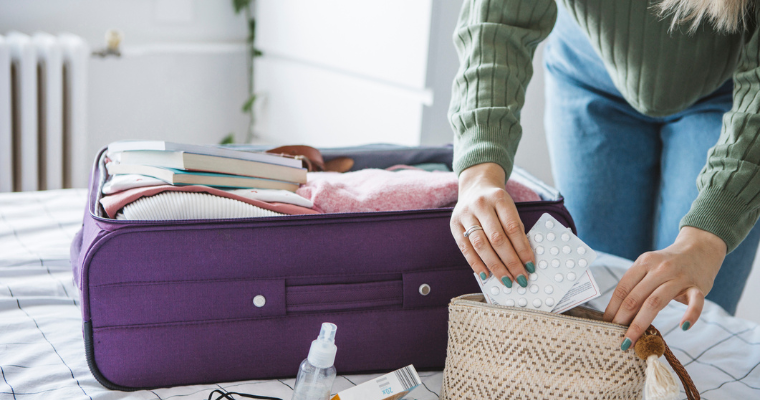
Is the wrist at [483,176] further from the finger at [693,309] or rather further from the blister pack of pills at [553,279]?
the finger at [693,309]

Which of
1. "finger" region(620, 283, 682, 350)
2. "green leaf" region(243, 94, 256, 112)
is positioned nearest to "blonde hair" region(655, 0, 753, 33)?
"finger" region(620, 283, 682, 350)

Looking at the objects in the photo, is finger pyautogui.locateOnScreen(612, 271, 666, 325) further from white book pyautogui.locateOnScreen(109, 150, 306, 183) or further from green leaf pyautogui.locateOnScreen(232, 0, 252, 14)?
green leaf pyautogui.locateOnScreen(232, 0, 252, 14)

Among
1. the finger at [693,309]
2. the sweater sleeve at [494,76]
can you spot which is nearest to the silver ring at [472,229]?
the sweater sleeve at [494,76]

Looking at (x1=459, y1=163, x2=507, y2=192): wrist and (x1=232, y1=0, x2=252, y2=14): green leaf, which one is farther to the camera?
(x1=232, y1=0, x2=252, y2=14): green leaf

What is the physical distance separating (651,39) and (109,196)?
0.85 meters

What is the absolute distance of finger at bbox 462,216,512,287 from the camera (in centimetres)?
66

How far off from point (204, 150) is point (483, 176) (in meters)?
0.40

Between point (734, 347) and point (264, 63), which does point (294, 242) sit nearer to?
point (734, 347)

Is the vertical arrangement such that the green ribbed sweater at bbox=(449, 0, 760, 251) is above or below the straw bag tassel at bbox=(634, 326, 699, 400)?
above

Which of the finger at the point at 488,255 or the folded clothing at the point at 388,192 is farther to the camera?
the folded clothing at the point at 388,192

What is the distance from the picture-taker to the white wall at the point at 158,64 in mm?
2207

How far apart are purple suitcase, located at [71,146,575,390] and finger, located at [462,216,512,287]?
0.46 ft

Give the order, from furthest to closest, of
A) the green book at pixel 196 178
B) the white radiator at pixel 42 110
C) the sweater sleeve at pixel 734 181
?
the white radiator at pixel 42 110 → the green book at pixel 196 178 → the sweater sleeve at pixel 734 181

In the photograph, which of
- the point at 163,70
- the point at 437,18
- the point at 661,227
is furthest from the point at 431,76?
the point at 163,70
